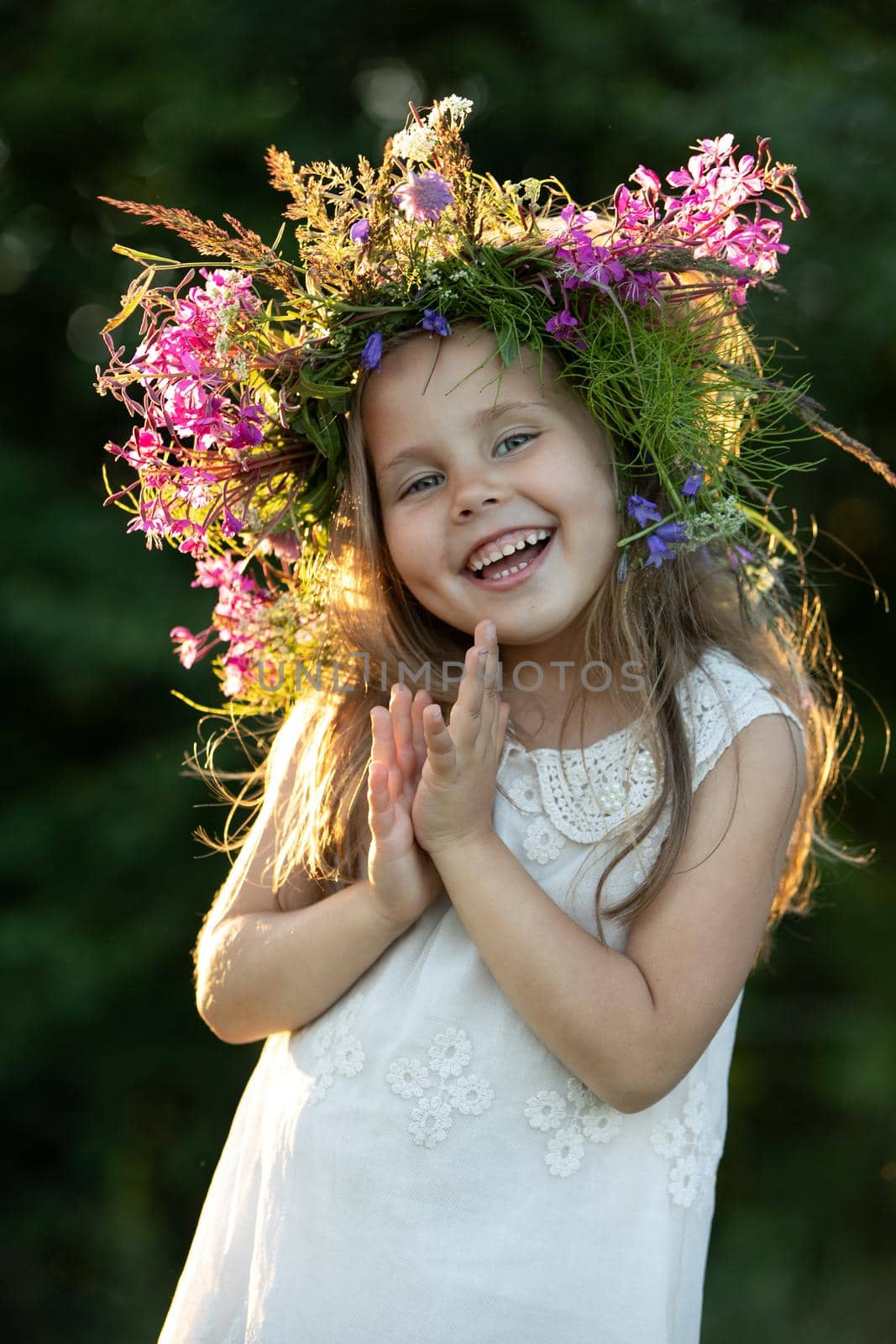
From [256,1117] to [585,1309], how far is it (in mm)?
581

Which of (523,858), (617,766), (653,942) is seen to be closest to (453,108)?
(617,766)

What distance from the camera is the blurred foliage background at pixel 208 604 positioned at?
3.52m

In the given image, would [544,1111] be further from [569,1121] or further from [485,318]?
[485,318]

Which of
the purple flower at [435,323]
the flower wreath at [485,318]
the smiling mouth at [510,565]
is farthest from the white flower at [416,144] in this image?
the smiling mouth at [510,565]

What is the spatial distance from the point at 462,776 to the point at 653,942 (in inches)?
13.1

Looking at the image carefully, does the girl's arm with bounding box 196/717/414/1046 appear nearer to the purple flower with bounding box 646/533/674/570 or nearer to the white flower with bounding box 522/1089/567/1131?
the white flower with bounding box 522/1089/567/1131

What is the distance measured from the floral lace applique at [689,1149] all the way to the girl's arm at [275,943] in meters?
0.47

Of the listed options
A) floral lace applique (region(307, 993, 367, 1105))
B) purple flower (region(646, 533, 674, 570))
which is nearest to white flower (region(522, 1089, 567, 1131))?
floral lace applique (region(307, 993, 367, 1105))

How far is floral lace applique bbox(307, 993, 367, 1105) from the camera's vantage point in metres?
1.85

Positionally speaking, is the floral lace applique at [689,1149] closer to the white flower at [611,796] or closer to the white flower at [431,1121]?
the white flower at [431,1121]

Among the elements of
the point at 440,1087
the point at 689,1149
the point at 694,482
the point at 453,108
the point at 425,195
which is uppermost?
the point at 453,108

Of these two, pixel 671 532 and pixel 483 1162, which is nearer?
pixel 483 1162

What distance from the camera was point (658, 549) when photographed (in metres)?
1.89

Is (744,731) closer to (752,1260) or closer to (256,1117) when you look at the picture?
(256,1117)
